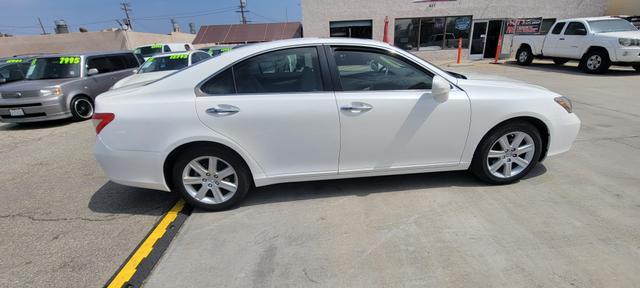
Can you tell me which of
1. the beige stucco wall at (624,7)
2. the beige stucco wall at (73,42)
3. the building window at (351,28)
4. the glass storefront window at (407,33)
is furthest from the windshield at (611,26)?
the beige stucco wall at (73,42)

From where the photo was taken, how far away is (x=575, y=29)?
12477mm

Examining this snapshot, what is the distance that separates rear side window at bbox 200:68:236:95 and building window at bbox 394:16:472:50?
17.8 meters

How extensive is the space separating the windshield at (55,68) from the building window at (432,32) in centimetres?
1589

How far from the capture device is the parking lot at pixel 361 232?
2352 millimetres

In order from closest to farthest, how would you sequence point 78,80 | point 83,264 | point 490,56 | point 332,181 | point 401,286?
point 401,286
point 83,264
point 332,181
point 78,80
point 490,56

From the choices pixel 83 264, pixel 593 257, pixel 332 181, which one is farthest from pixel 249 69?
pixel 593 257

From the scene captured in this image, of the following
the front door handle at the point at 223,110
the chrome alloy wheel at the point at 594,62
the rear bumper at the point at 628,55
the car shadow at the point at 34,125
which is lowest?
the car shadow at the point at 34,125

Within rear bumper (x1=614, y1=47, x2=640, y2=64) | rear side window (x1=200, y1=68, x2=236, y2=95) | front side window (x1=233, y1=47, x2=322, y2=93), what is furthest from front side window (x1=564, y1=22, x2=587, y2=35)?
rear side window (x1=200, y1=68, x2=236, y2=95)

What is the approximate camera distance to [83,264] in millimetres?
2594

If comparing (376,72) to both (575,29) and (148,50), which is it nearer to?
(575,29)

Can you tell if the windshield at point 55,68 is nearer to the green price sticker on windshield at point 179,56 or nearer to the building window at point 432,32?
the green price sticker on windshield at point 179,56

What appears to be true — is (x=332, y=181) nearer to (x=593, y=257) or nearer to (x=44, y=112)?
(x=593, y=257)

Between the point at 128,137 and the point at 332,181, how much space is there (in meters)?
2.11

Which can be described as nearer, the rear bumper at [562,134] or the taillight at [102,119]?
the taillight at [102,119]
